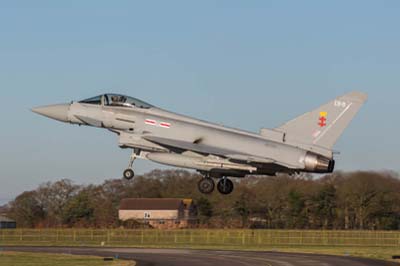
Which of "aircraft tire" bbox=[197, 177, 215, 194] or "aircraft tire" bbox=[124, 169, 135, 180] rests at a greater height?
"aircraft tire" bbox=[124, 169, 135, 180]

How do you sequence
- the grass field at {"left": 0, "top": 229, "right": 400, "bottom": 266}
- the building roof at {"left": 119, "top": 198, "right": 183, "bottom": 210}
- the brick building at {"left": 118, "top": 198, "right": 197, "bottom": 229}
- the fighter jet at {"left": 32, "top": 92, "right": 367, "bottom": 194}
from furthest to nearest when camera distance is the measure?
the building roof at {"left": 119, "top": 198, "right": 183, "bottom": 210}
the brick building at {"left": 118, "top": 198, "right": 197, "bottom": 229}
the grass field at {"left": 0, "top": 229, "right": 400, "bottom": 266}
the fighter jet at {"left": 32, "top": 92, "right": 367, "bottom": 194}

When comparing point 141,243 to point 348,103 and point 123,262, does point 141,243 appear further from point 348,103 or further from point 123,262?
point 348,103

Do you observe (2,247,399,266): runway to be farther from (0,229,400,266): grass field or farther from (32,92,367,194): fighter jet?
(32,92,367,194): fighter jet

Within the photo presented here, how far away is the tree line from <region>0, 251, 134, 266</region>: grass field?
27443mm

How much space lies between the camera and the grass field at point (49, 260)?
177 ft

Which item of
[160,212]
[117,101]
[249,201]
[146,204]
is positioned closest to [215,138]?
[117,101]

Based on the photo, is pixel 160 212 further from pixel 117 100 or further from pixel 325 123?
pixel 325 123

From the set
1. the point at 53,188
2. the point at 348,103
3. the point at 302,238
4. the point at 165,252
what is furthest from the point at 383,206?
the point at 53,188

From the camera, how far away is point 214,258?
200ft

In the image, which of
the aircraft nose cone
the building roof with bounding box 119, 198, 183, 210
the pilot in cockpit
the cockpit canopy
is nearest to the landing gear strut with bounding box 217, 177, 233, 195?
the cockpit canopy

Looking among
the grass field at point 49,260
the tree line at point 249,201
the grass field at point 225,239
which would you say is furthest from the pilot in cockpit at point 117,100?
the tree line at point 249,201

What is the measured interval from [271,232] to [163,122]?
144 feet

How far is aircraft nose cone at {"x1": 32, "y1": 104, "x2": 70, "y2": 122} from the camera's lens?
44.2 meters

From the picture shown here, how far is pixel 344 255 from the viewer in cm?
6462
